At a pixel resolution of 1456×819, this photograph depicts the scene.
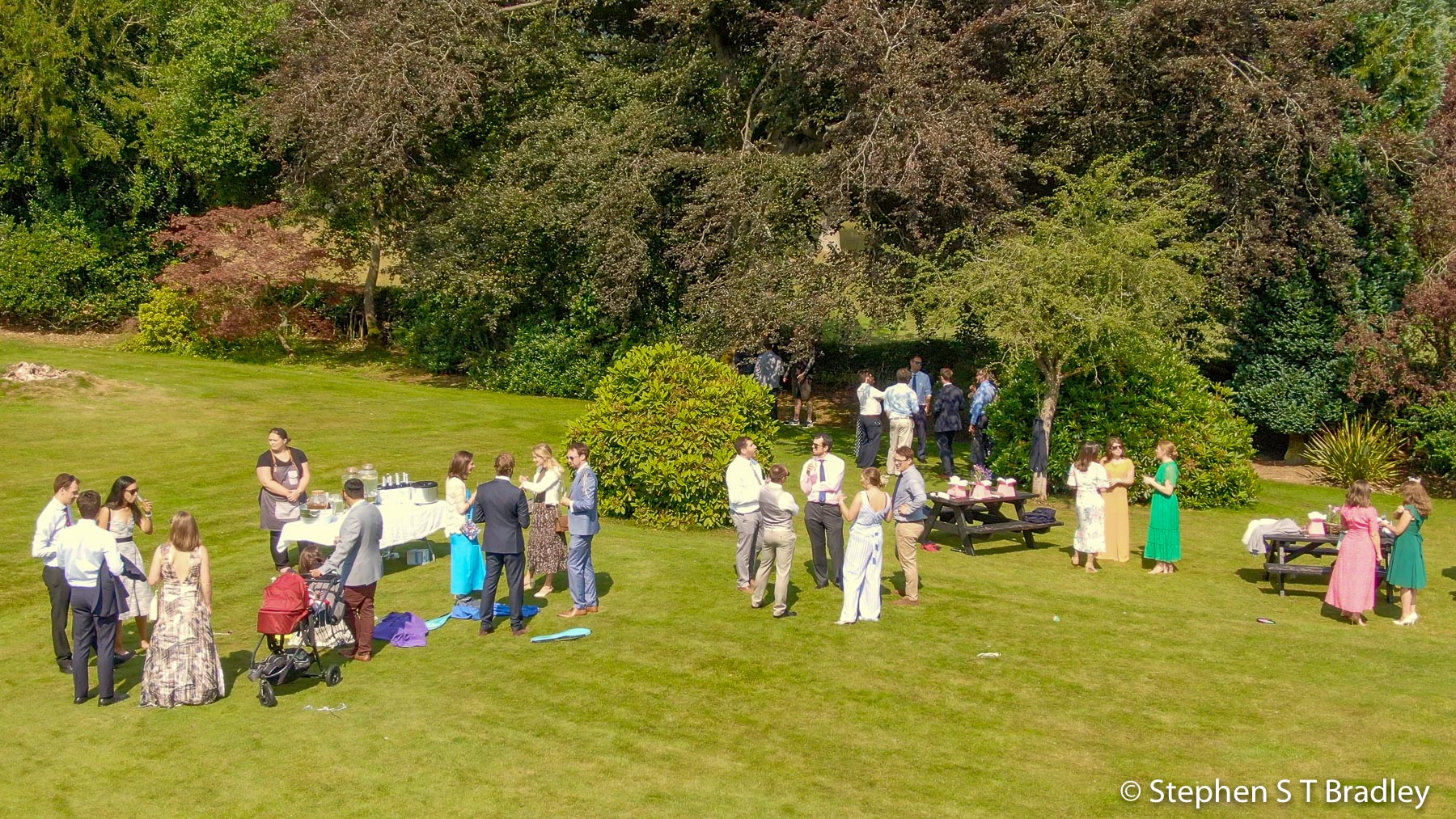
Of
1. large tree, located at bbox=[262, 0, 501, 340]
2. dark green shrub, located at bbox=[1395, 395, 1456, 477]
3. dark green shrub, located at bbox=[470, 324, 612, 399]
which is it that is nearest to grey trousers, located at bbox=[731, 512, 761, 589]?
dark green shrub, located at bbox=[470, 324, 612, 399]

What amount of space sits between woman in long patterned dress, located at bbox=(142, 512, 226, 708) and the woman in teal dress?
1039 centimetres

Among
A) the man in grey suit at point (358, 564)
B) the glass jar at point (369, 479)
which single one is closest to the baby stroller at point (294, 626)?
the man in grey suit at point (358, 564)

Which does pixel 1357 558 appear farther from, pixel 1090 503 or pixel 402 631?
pixel 402 631

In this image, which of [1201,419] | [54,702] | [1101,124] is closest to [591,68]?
[1101,124]

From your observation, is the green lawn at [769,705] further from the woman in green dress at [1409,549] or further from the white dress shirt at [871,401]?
the white dress shirt at [871,401]

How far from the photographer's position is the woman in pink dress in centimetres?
1237

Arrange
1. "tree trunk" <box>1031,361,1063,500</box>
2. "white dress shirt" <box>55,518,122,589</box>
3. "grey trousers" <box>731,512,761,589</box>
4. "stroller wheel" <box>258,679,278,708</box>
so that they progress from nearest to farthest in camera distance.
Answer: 1. "white dress shirt" <box>55,518,122,589</box>
2. "stroller wheel" <box>258,679,278,708</box>
3. "grey trousers" <box>731,512,761,589</box>
4. "tree trunk" <box>1031,361,1063,500</box>

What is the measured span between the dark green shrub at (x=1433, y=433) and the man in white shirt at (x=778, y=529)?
15193 millimetres

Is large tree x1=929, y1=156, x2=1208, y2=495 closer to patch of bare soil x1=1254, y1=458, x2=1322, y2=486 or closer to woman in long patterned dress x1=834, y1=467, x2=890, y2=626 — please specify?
woman in long patterned dress x1=834, y1=467, x2=890, y2=626

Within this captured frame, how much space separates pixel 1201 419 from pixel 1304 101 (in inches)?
271

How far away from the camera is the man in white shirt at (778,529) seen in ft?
38.7

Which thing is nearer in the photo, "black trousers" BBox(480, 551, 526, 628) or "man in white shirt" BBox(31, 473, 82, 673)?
"man in white shirt" BBox(31, 473, 82, 673)

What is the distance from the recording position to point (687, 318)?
86.4 feet

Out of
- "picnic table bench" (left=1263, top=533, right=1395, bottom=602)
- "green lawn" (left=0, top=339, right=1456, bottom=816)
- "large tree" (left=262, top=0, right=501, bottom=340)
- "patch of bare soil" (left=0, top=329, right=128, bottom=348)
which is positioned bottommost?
"green lawn" (left=0, top=339, right=1456, bottom=816)
